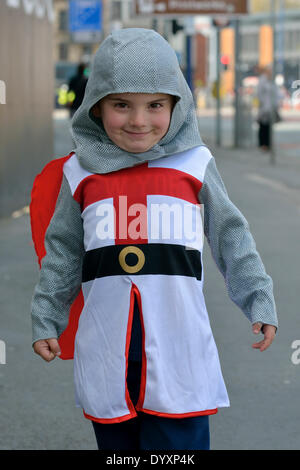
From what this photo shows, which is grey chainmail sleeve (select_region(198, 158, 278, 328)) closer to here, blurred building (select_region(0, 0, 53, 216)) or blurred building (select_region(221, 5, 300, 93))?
blurred building (select_region(0, 0, 53, 216))

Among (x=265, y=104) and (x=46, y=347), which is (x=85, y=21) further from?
(x=46, y=347)

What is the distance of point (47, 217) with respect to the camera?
9.24ft

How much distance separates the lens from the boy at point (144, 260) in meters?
2.56

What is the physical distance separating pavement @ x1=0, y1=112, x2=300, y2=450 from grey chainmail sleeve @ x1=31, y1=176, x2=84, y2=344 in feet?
4.81

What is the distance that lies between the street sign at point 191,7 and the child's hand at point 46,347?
18601mm

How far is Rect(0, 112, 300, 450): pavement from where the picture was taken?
167 inches

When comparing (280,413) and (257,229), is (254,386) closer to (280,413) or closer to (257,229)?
(280,413)

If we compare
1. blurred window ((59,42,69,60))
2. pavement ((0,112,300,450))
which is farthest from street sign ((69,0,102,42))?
blurred window ((59,42,69,60))

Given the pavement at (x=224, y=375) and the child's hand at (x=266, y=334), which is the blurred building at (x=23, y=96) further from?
the child's hand at (x=266, y=334)

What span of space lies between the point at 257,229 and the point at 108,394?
7483 mm

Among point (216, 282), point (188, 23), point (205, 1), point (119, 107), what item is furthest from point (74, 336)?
point (188, 23)

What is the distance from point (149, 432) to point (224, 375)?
257 cm

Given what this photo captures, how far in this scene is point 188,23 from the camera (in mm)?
28812

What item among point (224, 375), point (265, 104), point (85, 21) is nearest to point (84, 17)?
point (85, 21)
